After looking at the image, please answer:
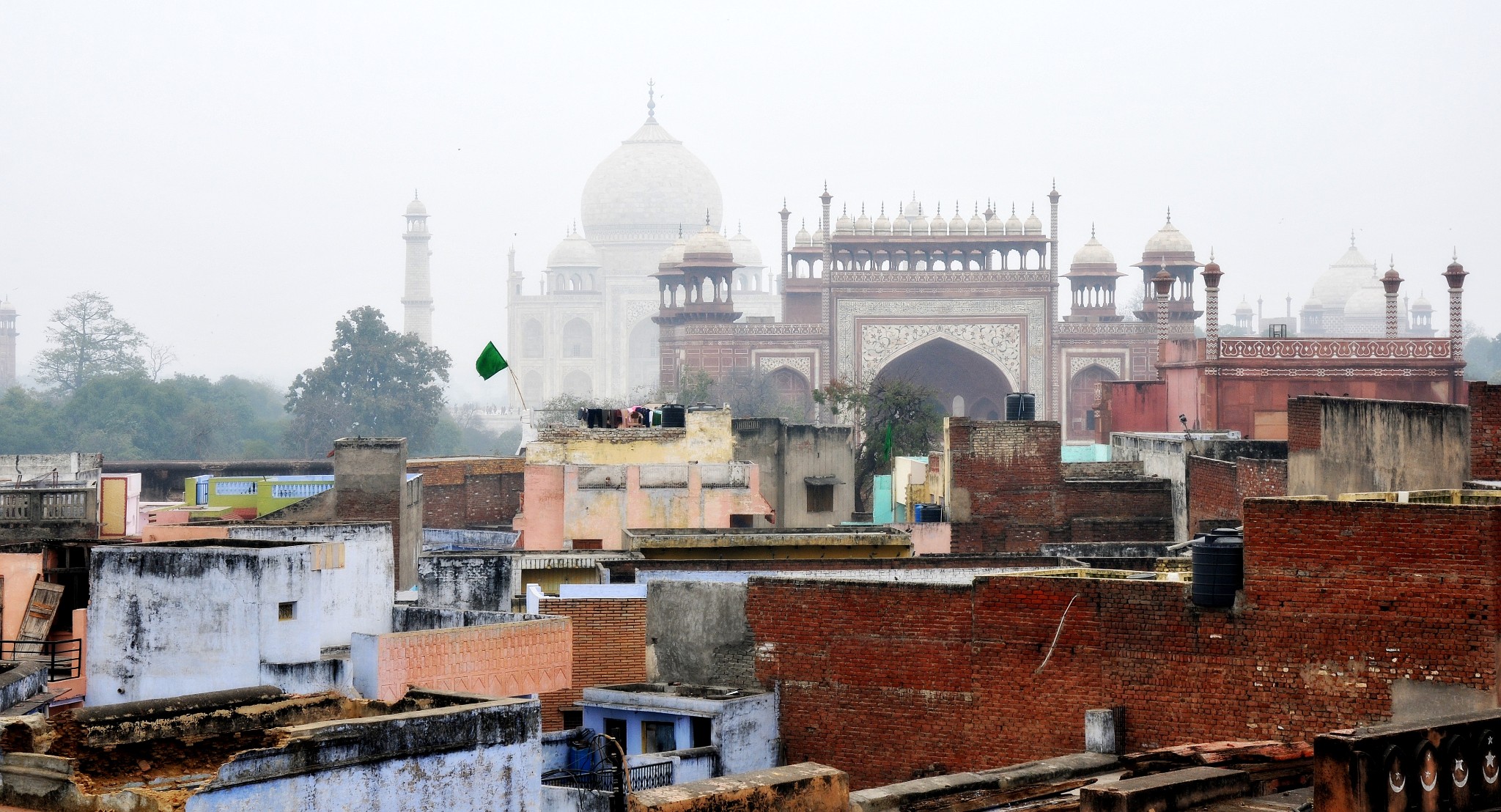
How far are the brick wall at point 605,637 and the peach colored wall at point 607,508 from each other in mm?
6089

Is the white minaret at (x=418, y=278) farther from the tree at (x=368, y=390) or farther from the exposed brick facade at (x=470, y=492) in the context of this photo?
the exposed brick facade at (x=470, y=492)

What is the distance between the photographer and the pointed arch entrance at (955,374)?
44.1 meters

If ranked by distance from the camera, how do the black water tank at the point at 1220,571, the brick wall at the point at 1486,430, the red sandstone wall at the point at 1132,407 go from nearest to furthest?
1. the black water tank at the point at 1220,571
2. the brick wall at the point at 1486,430
3. the red sandstone wall at the point at 1132,407

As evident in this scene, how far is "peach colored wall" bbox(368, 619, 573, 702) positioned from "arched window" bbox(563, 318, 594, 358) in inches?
2517

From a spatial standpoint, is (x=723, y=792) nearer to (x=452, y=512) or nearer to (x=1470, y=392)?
(x=1470, y=392)

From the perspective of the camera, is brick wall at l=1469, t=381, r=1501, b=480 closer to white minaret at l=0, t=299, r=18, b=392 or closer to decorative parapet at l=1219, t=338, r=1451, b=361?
decorative parapet at l=1219, t=338, r=1451, b=361

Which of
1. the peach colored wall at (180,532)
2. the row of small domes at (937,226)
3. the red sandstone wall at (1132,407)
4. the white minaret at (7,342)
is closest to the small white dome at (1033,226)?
the row of small domes at (937,226)

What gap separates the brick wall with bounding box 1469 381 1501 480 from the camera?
35.4ft

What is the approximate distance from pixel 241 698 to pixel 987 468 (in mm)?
11730

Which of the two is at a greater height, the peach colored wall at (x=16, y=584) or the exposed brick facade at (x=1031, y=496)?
the exposed brick facade at (x=1031, y=496)

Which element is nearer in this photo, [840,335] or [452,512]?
[452,512]

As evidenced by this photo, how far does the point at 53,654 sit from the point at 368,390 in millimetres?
41552

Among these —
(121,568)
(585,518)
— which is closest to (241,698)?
(121,568)

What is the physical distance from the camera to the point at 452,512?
2567 centimetres
